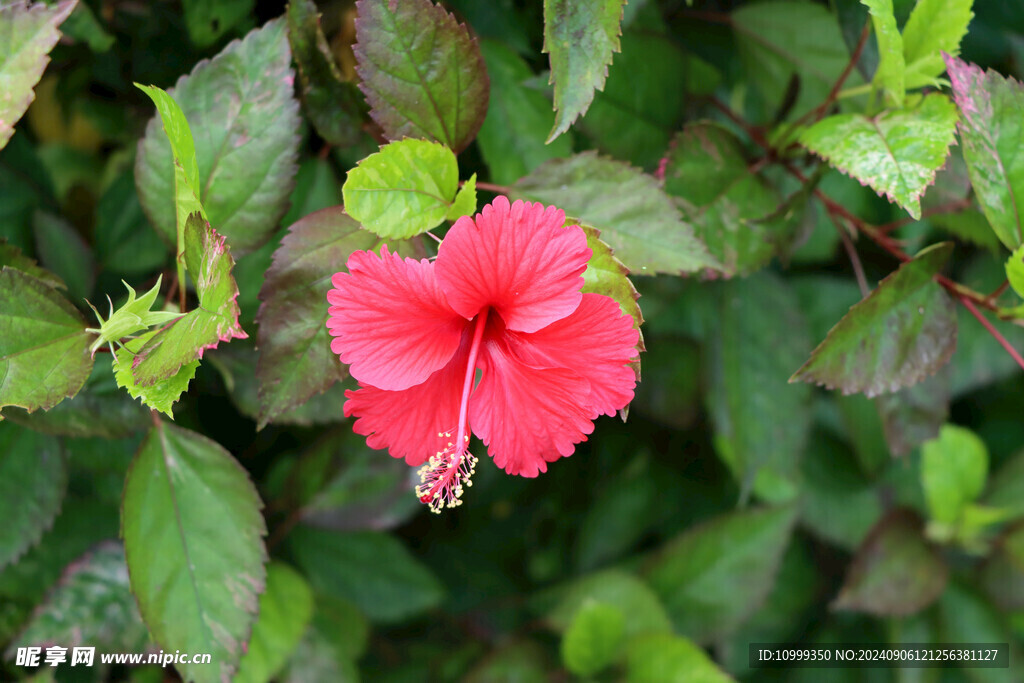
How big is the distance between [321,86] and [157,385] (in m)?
0.29

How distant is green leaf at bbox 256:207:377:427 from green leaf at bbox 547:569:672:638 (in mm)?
529

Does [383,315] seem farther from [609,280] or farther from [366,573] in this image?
[366,573]

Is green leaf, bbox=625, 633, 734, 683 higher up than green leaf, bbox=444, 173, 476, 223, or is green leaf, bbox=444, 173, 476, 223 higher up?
green leaf, bbox=444, 173, 476, 223

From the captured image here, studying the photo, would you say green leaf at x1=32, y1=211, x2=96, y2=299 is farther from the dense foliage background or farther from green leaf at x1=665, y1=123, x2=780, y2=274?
green leaf at x1=665, y1=123, x2=780, y2=274

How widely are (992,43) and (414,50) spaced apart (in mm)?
787

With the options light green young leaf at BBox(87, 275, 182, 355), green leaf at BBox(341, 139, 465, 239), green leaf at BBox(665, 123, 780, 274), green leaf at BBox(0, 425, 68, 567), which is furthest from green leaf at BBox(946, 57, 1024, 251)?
green leaf at BBox(0, 425, 68, 567)

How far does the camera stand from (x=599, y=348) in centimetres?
48

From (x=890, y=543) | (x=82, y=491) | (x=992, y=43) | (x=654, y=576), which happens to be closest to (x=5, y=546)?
(x=82, y=491)

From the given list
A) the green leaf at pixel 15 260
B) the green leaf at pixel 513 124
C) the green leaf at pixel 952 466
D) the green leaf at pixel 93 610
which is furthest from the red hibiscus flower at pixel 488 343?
the green leaf at pixel 952 466

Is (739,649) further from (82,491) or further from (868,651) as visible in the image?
(82,491)

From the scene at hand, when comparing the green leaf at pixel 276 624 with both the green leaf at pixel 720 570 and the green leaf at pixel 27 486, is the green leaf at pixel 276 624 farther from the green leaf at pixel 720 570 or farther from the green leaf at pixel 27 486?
the green leaf at pixel 720 570

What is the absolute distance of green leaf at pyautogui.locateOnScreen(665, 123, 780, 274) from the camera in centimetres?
68

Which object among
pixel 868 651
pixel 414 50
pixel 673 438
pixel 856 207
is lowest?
pixel 868 651

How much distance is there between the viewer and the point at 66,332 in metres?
0.57
